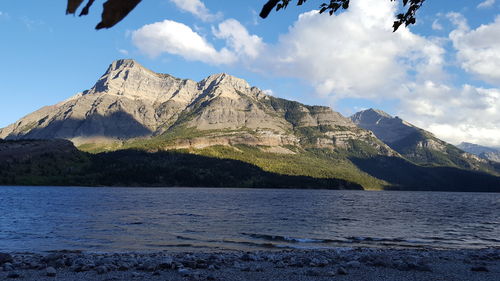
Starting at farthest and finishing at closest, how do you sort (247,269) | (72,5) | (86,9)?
(247,269) < (86,9) < (72,5)

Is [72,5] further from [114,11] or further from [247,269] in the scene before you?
[247,269]

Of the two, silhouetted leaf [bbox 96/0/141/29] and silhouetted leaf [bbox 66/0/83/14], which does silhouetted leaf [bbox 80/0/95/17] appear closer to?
silhouetted leaf [bbox 66/0/83/14]

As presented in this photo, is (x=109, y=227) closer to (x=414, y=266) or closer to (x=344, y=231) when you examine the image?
(x=344, y=231)

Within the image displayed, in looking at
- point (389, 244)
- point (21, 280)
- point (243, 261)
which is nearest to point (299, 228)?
point (389, 244)

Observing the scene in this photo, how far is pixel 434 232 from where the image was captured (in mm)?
74125

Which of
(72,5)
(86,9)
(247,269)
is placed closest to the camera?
(72,5)

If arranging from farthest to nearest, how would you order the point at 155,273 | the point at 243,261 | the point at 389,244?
1. the point at 389,244
2. the point at 243,261
3. the point at 155,273

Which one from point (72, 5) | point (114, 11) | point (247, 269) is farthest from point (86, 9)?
point (247, 269)

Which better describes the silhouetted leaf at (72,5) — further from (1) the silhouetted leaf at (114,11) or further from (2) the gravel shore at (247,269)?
(2) the gravel shore at (247,269)

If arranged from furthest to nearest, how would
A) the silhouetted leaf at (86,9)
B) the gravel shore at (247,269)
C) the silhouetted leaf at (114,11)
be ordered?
the gravel shore at (247,269) < the silhouetted leaf at (86,9) < the silhouetted leaf at (114,11)

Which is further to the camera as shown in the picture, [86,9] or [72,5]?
[86,9]

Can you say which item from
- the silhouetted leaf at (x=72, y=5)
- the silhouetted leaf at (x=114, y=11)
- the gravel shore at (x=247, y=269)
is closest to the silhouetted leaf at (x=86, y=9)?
the silhouetted leaf at (x=72, y=5)

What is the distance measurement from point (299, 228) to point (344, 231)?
8233 millimetres

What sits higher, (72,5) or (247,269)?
(72,5)
